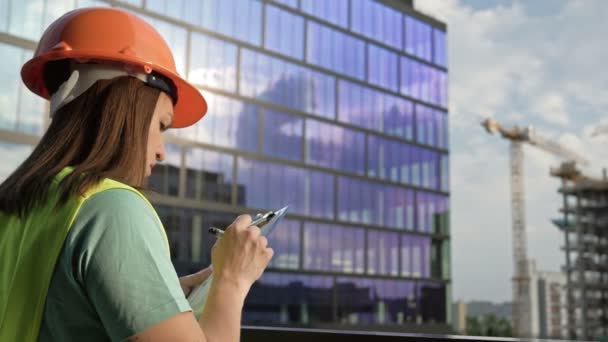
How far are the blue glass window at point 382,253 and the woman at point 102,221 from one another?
32.5 meters

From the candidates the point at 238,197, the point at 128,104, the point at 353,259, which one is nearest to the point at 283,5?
the point at 238,197

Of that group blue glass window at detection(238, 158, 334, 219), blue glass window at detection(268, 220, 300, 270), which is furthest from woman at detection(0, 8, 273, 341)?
blue glass window at detection(268, 220, 300, 270)

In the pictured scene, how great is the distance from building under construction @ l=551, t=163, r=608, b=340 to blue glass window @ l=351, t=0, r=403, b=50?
48.2 m

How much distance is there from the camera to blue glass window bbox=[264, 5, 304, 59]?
3166 centimetres

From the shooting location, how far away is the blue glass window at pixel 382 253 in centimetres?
3350

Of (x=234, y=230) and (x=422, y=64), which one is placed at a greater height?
(x=422, y=64)

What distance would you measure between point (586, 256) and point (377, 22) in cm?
5201

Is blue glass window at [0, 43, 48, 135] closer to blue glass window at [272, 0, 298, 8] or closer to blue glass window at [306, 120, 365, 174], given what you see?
blue glass window at [306, 120, 365, 174]

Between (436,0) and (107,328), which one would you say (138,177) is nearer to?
(107,328)

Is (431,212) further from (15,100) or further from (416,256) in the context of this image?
(15,100)

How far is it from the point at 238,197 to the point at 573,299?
60.8 meters

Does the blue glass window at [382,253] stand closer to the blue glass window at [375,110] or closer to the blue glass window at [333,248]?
the blue glass window at [333,248]

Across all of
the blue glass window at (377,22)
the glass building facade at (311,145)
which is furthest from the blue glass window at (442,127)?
the blue glass window at (377,22)

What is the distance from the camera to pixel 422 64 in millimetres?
38812
